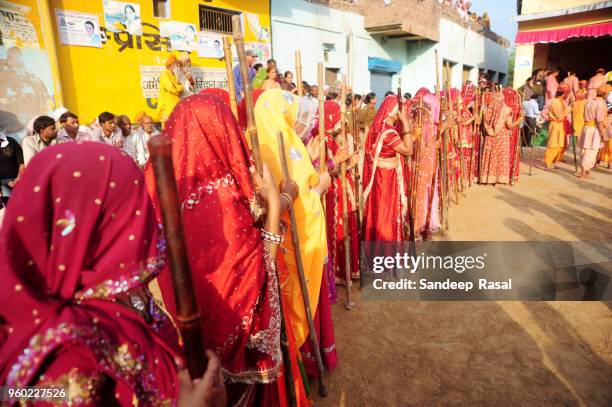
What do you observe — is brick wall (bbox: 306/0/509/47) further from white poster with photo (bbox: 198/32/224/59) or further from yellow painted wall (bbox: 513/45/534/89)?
white poster with photo (bbox: 198/32/224/59)

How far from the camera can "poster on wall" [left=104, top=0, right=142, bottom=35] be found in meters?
7.80

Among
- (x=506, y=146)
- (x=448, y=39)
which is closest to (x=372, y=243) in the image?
(x=506, y=146)

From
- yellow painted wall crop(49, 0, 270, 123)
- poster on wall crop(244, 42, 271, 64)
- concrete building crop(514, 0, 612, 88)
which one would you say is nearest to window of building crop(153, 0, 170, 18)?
yellow painted wall crop(49, 0, 270, 123)

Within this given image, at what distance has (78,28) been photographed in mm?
7398

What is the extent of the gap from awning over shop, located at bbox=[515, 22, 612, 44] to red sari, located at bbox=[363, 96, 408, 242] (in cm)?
1556

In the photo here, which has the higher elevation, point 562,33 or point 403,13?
point 403,13

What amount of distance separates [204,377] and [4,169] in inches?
207

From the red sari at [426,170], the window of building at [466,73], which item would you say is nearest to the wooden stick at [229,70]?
the red sari at [426,170]

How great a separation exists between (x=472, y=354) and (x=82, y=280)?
3329mm

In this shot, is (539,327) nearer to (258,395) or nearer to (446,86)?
(258,395)

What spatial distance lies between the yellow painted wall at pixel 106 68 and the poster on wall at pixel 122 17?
0.11 m

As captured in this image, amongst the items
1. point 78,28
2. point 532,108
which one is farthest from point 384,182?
point 532,108

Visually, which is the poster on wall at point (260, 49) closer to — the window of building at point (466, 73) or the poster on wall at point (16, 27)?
the poster on wall at point (16, 27)

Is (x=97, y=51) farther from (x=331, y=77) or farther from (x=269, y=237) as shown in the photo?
(x=331, y=77)
